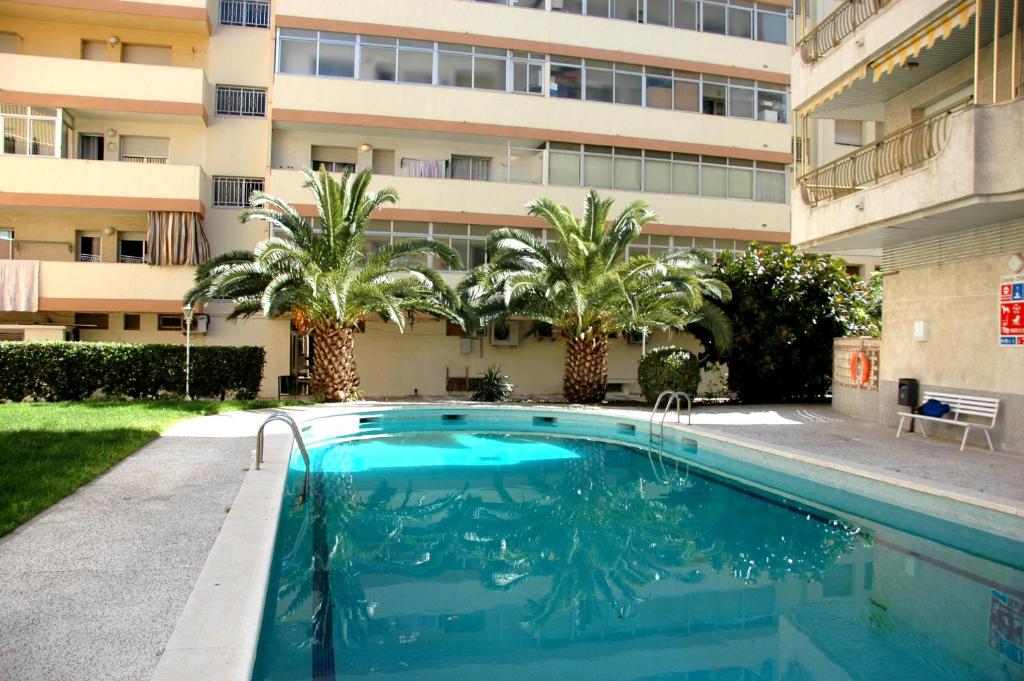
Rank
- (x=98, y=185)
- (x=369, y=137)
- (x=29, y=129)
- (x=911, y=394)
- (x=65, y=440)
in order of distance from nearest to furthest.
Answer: (x=65, y=440), (x=911, y=394), (x=98, y=185), (x=29, y=129), (x=369, y=137)

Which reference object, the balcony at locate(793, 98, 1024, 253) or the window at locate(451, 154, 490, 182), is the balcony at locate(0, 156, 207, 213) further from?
the balcony at locate(793, 98, 1024, 253)

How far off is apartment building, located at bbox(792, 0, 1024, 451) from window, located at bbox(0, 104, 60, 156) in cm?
2105

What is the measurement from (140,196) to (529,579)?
65.5ft

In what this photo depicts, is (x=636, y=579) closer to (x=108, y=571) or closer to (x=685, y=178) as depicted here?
(x=108, y=571)

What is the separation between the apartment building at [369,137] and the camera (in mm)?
Result: 21188

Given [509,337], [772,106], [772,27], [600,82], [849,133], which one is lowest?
[509,337]

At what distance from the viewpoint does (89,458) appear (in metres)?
9.09

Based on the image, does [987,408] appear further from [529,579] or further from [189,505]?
[189,505]

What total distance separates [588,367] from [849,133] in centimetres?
1567

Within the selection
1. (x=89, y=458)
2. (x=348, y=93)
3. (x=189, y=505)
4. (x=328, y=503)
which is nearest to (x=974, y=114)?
(x=328, y=503)

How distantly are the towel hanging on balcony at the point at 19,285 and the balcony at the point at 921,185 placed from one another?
2054cm

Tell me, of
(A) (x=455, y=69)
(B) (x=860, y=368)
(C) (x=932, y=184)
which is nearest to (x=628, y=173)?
(A) (x=455, y=69)

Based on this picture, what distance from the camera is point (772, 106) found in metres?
25.7

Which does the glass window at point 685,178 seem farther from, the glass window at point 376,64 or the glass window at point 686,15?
the glass window at point 376,64
